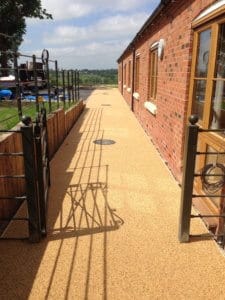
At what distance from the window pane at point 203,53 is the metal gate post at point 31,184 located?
2588 millimetres

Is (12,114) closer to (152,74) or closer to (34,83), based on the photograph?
(34,83)

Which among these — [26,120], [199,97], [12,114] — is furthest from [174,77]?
[12,114]

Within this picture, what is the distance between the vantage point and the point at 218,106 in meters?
Answer: 3.77

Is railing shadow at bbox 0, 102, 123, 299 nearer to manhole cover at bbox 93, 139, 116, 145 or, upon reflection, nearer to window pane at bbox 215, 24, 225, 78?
manhole cover at bbox 93, 139, 116, 145

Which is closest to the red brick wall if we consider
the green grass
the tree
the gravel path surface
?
the gravel path surface

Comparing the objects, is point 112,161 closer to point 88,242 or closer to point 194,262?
point 88,242

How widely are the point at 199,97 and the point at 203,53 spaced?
2.07ft

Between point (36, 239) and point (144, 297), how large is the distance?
137 cm

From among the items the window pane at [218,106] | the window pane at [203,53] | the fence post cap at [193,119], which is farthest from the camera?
the window pane at [203,53]

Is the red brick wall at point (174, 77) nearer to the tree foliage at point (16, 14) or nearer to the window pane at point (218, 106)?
the window pane at point (218, 106)

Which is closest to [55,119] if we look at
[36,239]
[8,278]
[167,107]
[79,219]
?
[167,107]

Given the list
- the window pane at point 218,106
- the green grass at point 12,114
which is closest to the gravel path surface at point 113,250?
the window pane at point 218,106

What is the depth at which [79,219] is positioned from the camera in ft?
12.3

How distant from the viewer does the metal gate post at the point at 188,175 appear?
2.96 metres
